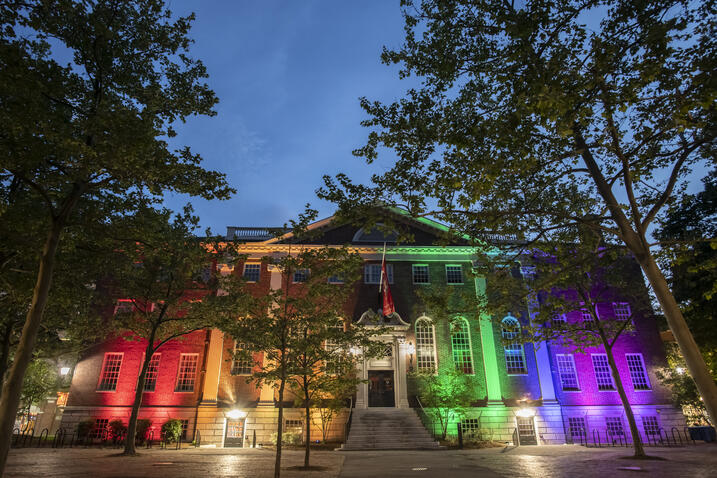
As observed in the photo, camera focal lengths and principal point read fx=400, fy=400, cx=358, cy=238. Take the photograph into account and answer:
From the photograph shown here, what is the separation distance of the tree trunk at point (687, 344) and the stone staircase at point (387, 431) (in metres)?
14.3

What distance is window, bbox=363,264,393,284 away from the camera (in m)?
27.2

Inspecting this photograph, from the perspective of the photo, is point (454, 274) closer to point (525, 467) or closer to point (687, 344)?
point (525, 467)

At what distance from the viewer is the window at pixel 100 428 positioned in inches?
887

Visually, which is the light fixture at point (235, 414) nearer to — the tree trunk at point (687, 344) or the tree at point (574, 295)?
the tree at point (574, 295)

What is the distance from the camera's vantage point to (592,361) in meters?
25.4

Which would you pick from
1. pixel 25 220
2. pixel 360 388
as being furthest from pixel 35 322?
pixel 360 388

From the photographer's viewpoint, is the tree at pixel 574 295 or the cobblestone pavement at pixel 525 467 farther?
the tree at pixel 574 295

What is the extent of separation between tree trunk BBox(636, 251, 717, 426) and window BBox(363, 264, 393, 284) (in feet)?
63.7

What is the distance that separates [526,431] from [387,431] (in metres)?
8.64

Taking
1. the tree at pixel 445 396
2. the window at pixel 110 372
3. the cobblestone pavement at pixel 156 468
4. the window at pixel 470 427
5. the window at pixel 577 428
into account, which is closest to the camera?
the cobblestone pavement at pixel 156 468

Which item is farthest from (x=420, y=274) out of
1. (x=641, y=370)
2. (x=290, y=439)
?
(x=641, y=370)

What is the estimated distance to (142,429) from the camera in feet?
73.0

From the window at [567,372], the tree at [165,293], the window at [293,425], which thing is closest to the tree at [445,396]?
the window at [567,372]

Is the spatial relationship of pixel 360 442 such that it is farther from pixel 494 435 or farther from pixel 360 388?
pixel 494 435
